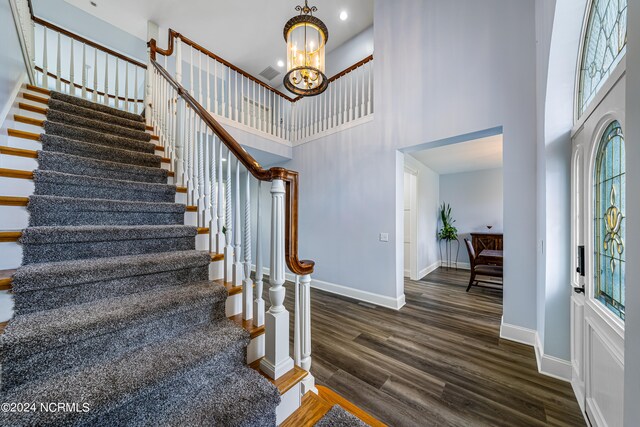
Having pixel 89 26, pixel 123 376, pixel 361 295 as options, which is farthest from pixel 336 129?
pixel 89 26

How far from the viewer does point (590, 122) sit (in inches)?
55.1

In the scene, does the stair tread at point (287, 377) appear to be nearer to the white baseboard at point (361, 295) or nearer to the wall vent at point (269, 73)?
the white baseboard at point (361, 295)

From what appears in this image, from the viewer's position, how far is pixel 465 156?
461 cm

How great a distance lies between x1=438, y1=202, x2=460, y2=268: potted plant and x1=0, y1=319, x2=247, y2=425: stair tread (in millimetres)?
5732

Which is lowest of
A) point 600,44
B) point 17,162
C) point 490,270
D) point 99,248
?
point 490,270

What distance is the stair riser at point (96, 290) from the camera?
1.07 metres

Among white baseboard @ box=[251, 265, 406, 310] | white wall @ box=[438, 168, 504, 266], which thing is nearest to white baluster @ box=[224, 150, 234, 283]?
white baseboard @ box=[251, 265, 406, 310]

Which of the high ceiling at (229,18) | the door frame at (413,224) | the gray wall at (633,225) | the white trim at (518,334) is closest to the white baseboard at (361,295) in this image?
the white trim at (518,334)

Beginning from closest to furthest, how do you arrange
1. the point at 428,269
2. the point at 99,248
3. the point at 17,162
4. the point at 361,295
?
1. the point at 99,248
2. the point at 17,162
3. the point at 361,295
4. the point at 428,269

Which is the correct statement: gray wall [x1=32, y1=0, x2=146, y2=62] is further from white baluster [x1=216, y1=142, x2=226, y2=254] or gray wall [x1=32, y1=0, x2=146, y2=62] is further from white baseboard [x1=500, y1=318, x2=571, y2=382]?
white baseboard [x1=500, y1=318, x2=571, y2=382]

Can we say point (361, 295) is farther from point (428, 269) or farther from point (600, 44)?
point (600, 44)

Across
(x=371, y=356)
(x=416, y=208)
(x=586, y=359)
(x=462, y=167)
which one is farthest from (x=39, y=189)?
(x=462, y=167)

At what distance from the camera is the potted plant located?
5738mm

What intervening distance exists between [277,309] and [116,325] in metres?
0.70
